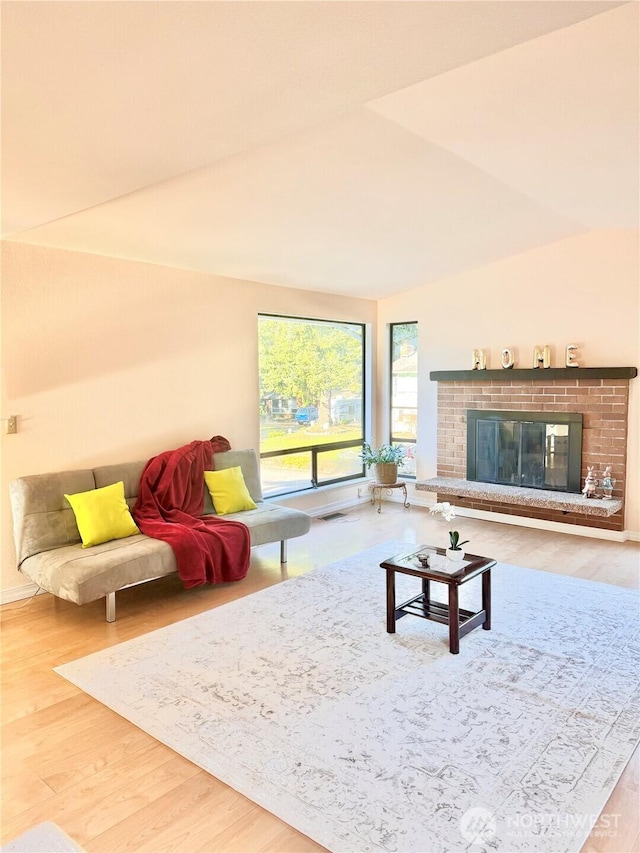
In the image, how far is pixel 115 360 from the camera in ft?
14.9

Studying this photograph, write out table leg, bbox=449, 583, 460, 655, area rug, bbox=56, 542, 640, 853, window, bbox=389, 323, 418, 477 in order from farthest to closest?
window, bbox=389, 323, 418, 477, table leg, bbox=449, 583, 460, 655, area rug, bbox=56, 542, 640, 853

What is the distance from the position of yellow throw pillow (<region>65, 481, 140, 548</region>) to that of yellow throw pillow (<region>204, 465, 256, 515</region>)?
0.79m

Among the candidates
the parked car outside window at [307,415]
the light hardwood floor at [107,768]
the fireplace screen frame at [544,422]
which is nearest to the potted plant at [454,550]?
the light hardwood floor at [107,768]

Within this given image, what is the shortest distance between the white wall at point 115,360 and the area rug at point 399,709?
160 centimetres

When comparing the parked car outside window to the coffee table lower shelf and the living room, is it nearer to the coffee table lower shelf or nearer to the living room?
the living room

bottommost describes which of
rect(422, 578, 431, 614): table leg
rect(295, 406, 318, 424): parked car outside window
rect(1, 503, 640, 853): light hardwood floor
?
rect(1, 503, 640, 853): light hardwood floor

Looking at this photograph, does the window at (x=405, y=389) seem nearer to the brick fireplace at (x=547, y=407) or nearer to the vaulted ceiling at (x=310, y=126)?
the brick fireplace at (x=547, y=407)

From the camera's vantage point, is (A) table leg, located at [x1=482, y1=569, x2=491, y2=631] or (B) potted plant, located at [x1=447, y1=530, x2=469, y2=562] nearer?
(B) potted plant, located at [x1=447, y1=530, x2=469, y2=562]

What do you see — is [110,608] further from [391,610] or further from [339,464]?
[339,464]

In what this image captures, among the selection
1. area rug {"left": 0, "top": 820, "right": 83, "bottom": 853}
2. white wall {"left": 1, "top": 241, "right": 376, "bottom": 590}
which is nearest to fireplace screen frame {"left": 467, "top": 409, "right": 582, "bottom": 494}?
white wall {"left": 1, "top": 241, "right": 376, "bottom": 590}

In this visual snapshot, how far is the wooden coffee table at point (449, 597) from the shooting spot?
123 inches

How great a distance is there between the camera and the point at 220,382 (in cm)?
534

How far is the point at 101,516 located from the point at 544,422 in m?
4.11

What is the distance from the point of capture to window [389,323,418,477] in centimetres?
694
